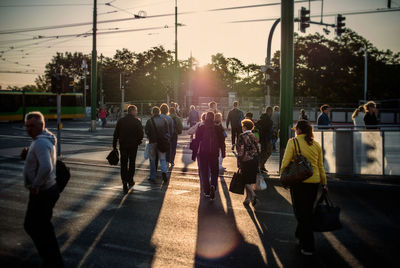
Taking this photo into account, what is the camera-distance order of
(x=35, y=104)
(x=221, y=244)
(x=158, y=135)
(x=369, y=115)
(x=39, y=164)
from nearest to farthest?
(x=39, y=164) → (x=221, y=244) → (x=158, y=135) → (x=369, y=115) → (x=35, y=104)

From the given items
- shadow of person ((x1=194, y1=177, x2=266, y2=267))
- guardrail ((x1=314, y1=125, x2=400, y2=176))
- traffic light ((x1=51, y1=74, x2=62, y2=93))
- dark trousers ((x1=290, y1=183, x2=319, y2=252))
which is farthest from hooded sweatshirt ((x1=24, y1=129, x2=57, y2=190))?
traffic light ((x1=51, y1=74, x2=62, y2=93))

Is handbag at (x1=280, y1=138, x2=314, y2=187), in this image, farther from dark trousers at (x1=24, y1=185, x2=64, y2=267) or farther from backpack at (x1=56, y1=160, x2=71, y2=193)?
dark trousers at (x1=24, y1=185, x2=64, y2=267)

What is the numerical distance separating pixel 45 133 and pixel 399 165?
806cm

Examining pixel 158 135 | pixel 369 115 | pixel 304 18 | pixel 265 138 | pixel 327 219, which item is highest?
pixel 304 18

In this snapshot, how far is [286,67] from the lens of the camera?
10.6 meters

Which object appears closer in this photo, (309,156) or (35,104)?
(309,156)

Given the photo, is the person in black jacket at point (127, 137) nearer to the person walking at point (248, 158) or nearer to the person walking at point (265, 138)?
the person walking at point (248, 158)

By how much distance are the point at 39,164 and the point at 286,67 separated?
7806mm

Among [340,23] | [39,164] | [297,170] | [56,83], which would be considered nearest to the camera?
[39,164]

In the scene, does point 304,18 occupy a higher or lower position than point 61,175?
higher

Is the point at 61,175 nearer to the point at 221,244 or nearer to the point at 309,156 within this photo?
the point at 221,244

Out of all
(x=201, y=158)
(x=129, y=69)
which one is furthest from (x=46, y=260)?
(x=129, y=69)

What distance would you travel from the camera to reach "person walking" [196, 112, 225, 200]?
7.86 metres

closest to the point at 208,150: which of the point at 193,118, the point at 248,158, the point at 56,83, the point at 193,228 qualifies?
the point at 248,158
